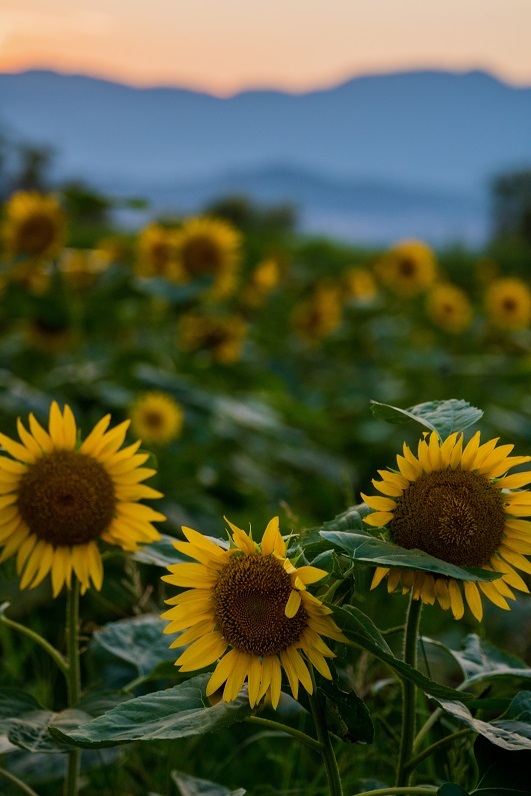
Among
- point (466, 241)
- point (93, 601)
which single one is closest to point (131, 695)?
point (93, 601)


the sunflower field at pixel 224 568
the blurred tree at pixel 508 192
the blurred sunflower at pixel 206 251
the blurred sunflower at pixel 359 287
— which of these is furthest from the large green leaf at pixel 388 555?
the blurred tree at pixel 508 192

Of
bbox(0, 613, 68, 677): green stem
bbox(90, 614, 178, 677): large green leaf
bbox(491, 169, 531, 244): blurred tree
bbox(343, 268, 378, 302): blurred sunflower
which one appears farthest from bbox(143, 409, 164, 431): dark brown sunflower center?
bbox(491, 169, 531, 244): blurred tree

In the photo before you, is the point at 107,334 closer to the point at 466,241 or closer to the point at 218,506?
the point at 218,506

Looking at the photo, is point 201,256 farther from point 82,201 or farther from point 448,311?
point 448,311

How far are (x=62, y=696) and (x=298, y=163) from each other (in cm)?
19196

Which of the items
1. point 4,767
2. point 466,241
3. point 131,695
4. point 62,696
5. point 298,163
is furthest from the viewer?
point 298,163

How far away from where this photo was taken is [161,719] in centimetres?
86

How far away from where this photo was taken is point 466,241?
11750 mm

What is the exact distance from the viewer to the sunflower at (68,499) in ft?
3.76

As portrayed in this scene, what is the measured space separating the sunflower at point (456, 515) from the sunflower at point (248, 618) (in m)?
0.10

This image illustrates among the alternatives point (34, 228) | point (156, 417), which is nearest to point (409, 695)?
point (156, 417)

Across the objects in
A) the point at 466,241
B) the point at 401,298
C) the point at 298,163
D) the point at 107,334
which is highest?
the point at 401,298

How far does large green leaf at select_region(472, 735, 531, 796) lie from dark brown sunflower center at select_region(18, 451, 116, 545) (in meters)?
0.53

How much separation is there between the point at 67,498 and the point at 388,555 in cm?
49
